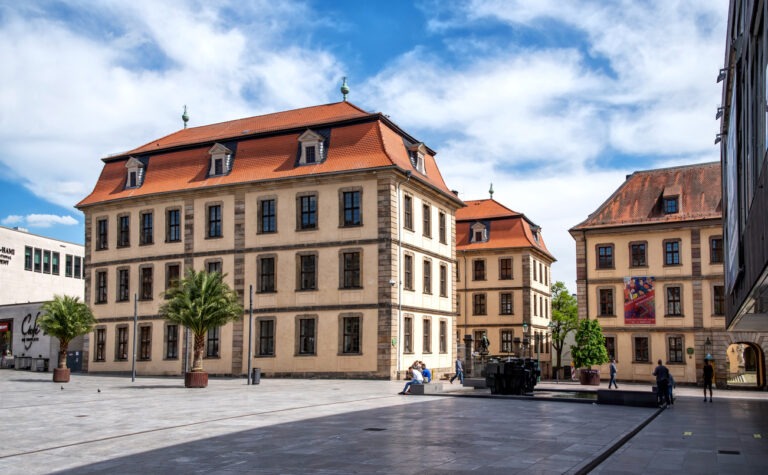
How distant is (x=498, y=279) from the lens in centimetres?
6706

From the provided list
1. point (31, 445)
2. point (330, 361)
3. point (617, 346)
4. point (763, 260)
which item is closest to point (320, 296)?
point (330, 361)

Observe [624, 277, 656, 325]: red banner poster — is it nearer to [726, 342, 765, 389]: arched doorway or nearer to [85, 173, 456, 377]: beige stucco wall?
[726, 342, 765, 389]: arched doorway

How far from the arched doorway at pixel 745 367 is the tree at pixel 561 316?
12.9 meters

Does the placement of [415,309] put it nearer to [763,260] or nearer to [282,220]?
[282,220]

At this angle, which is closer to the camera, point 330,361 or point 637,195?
point 330,361

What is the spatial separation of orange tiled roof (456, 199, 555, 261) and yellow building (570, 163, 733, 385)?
1472cm

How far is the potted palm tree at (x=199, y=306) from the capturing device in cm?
3400

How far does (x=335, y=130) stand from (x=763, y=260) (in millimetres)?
34082

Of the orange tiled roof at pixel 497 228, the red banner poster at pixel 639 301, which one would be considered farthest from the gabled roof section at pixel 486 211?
the red banner poster at pixel 639 301

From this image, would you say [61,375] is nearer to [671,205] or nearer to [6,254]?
[671,205]

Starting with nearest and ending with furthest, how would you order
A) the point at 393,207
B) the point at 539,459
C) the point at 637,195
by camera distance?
the point at 539,459
the point at 393,207
the point at 637,195

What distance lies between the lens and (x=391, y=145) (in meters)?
42.9

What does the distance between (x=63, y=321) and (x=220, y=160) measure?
12.9 metres

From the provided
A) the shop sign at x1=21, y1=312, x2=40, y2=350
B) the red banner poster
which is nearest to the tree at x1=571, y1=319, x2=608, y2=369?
the red banner poster
